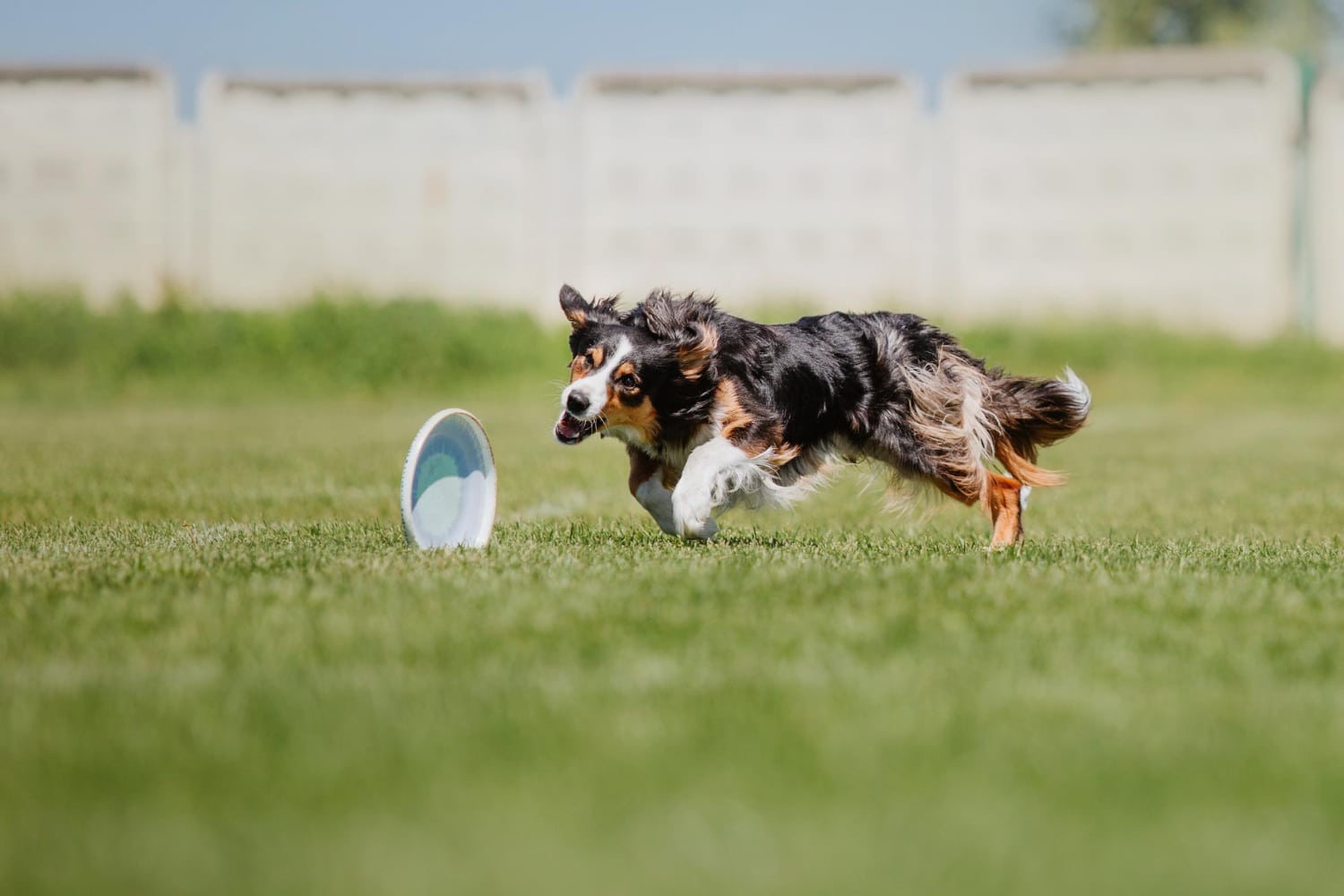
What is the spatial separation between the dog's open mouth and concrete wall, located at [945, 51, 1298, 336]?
46.4 feet

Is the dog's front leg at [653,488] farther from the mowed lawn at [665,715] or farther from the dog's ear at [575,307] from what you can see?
the dog's ear at [575,307]

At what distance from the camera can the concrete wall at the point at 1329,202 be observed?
62.6 ft

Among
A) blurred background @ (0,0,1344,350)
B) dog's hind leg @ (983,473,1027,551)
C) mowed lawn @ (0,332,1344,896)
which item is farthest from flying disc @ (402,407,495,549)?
blurred background @ (0,0,1344,350)

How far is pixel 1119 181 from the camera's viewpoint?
18938 mm

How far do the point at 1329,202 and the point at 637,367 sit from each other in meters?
16.2

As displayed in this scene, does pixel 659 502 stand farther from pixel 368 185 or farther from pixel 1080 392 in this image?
pixel 368 185

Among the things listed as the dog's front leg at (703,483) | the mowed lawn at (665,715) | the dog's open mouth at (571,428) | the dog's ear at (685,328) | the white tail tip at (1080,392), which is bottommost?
the mowed lawn at (665,715)

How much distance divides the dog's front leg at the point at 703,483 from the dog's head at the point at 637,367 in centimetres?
20

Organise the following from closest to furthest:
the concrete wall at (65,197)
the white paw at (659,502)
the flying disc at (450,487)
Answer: the flying disc at (450,487)
the white paw at (659,502)
the concrete wall at (65,197)

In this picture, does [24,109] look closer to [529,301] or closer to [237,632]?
[529,301]

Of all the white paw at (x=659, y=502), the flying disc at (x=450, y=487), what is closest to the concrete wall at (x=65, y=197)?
the flying disc at (x=450, y=487)

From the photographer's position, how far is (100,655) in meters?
3.45

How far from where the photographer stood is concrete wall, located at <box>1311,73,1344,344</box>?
1908cm

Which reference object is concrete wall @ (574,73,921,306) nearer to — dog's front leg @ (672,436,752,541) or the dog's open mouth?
dog's front leg @ (672,436,752,541)
